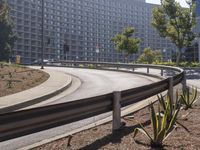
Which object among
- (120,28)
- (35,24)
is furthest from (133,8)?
(35,24)

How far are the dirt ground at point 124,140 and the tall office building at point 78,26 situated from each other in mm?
114886

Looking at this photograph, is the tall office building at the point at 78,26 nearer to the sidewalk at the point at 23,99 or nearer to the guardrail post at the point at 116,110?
the sidewalk at the point at 23,99

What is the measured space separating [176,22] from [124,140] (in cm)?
3958

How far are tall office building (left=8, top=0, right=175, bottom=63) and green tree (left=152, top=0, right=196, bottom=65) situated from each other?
7789 cm

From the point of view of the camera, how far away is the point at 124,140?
7.16 metres

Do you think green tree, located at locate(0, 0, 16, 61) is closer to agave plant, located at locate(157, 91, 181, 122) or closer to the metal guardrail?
agave plant, located at locate(157, 91, 181, 122)

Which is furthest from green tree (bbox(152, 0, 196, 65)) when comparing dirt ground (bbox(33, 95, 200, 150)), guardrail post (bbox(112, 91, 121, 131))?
guardrail post (bbox(112, 91, 121, 131))

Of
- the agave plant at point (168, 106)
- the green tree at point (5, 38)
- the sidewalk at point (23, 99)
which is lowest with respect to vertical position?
the sidewalk at point (23, 99)

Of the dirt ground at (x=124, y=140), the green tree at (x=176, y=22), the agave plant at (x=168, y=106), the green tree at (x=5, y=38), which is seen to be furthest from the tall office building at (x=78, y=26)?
the dirt ground at (x=124, y=140)

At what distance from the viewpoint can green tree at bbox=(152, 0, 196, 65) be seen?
45.1 meters

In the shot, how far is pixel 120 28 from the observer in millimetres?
161000

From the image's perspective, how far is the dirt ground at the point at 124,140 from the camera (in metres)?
6.72

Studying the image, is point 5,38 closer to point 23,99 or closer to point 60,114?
point 23,99

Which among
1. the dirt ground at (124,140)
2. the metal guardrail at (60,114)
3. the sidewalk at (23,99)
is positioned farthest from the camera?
the sidewalk at (23,99)
